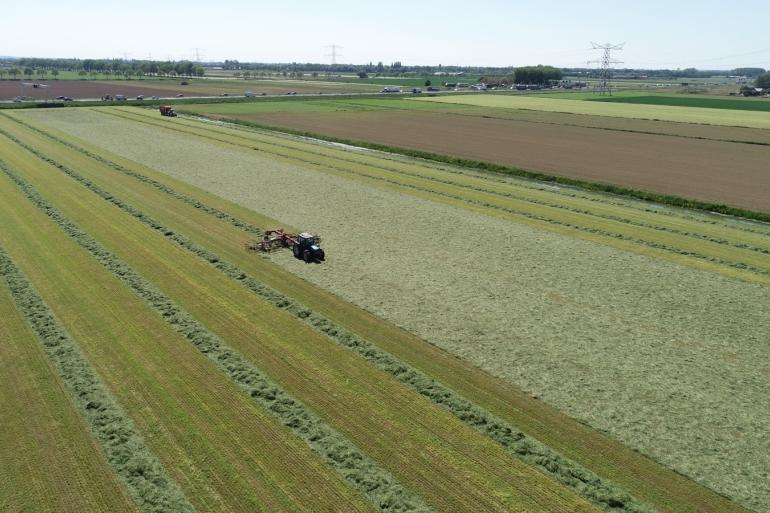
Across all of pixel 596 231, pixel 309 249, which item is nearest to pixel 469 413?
pixel 309 249

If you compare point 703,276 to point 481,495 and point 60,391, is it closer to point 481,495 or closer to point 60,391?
point 481,495

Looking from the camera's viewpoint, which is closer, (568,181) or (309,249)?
(309,249)

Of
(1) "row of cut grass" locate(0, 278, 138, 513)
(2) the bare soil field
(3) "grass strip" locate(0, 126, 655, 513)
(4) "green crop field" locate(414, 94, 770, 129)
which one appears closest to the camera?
(1) "row of cut grass" locate(0, 278, 138, 513)

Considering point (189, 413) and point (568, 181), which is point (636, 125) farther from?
point (189, 413)

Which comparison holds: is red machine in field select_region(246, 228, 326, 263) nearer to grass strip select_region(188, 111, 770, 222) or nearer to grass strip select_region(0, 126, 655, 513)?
grass strip select_region(0, 126, 655, 513)

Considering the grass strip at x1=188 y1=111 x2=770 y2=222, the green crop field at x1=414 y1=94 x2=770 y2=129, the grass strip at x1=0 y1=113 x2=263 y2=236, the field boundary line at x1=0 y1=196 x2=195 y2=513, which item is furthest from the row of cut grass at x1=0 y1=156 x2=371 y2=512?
the green crop field at x1=414 y1=94 x2=770 y2=129

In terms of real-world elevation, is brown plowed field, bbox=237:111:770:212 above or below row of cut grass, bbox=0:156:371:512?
above

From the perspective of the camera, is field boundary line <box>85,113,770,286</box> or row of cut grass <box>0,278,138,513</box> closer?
row of cut grass <box>0,278,138,513</box>

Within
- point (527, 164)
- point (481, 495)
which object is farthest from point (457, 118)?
point (481, 495)
